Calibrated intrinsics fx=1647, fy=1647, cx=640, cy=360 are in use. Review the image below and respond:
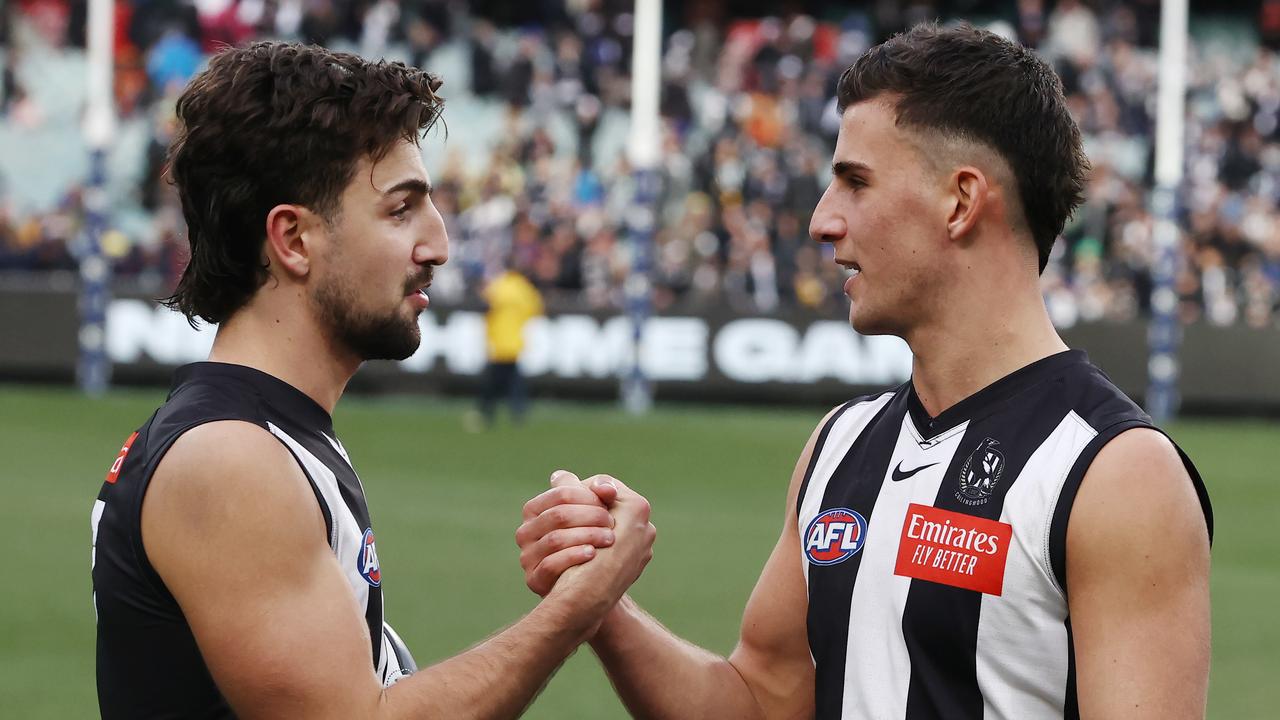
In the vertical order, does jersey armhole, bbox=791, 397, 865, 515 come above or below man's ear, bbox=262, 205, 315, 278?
below

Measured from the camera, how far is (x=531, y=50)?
1008 inches

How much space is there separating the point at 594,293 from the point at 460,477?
864 centimetres

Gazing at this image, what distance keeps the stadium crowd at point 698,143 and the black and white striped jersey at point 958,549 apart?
62.5 feet

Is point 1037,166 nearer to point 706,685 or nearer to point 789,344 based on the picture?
point 706,685

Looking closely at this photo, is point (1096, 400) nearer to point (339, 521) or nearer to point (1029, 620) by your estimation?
point (1029, 620)

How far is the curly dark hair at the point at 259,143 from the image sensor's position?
3.04m

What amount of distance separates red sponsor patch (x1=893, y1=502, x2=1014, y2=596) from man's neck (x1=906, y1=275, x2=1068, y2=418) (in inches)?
10.0

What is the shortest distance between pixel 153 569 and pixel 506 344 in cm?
1681

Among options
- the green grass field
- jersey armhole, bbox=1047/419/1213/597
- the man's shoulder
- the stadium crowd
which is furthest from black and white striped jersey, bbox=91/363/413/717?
the stadium crowd

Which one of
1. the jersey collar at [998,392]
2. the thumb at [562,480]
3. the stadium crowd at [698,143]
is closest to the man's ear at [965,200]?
the jersey collar at [998,392]

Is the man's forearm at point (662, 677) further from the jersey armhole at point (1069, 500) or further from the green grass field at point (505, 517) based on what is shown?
the green grass field at point (505, 517)

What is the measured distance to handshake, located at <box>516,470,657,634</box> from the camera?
10.5 feet

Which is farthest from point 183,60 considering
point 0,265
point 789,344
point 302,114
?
point 302,114

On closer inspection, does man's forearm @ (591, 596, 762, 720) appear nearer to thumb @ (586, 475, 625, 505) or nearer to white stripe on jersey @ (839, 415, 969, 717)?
thumb @ (586, 475, 625, 505)
